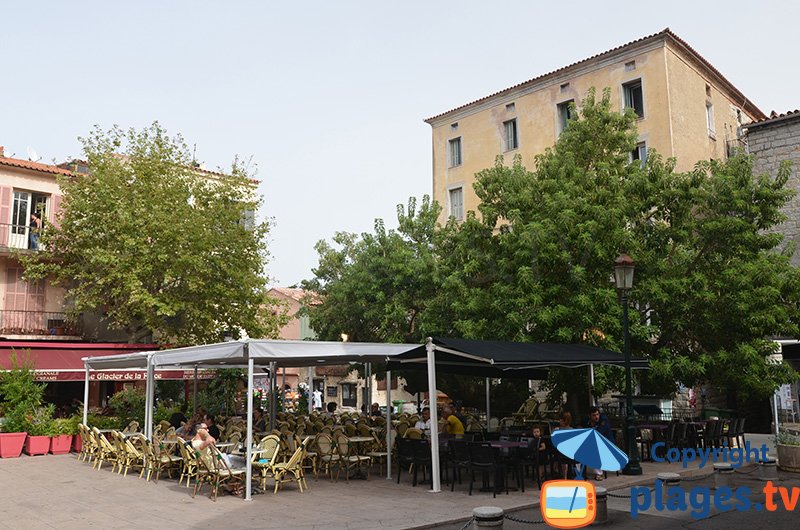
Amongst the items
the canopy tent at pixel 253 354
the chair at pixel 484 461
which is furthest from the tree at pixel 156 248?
the chair at pixel 484 461

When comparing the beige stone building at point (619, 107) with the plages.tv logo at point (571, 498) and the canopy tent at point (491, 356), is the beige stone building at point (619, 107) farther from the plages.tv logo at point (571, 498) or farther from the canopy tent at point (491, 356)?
the plages.tv logo at point (571, 498)

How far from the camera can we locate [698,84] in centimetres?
2806

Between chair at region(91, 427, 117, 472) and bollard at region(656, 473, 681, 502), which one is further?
chair at region(91, 427, 117, 472)

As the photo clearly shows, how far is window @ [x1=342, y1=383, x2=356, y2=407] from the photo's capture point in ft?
153

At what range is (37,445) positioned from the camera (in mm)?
18703

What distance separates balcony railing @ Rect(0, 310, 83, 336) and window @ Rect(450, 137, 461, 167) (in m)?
17.7

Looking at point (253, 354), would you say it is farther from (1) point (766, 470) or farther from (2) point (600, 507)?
(1) point (766, 470)

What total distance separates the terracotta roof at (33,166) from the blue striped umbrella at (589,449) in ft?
75.8

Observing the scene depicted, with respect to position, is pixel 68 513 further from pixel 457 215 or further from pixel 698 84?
pixel 698 84

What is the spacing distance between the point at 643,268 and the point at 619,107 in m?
12.4

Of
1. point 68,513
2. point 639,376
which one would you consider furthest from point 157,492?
point 639,376

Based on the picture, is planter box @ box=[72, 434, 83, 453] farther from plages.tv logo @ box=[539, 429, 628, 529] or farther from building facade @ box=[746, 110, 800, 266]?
building facade @ box=[746, 110, 800, 266]

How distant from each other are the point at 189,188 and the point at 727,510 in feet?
66.9

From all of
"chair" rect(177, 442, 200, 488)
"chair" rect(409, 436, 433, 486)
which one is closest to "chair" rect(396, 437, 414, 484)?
"chair" rect(409, 436, 433, 486)
